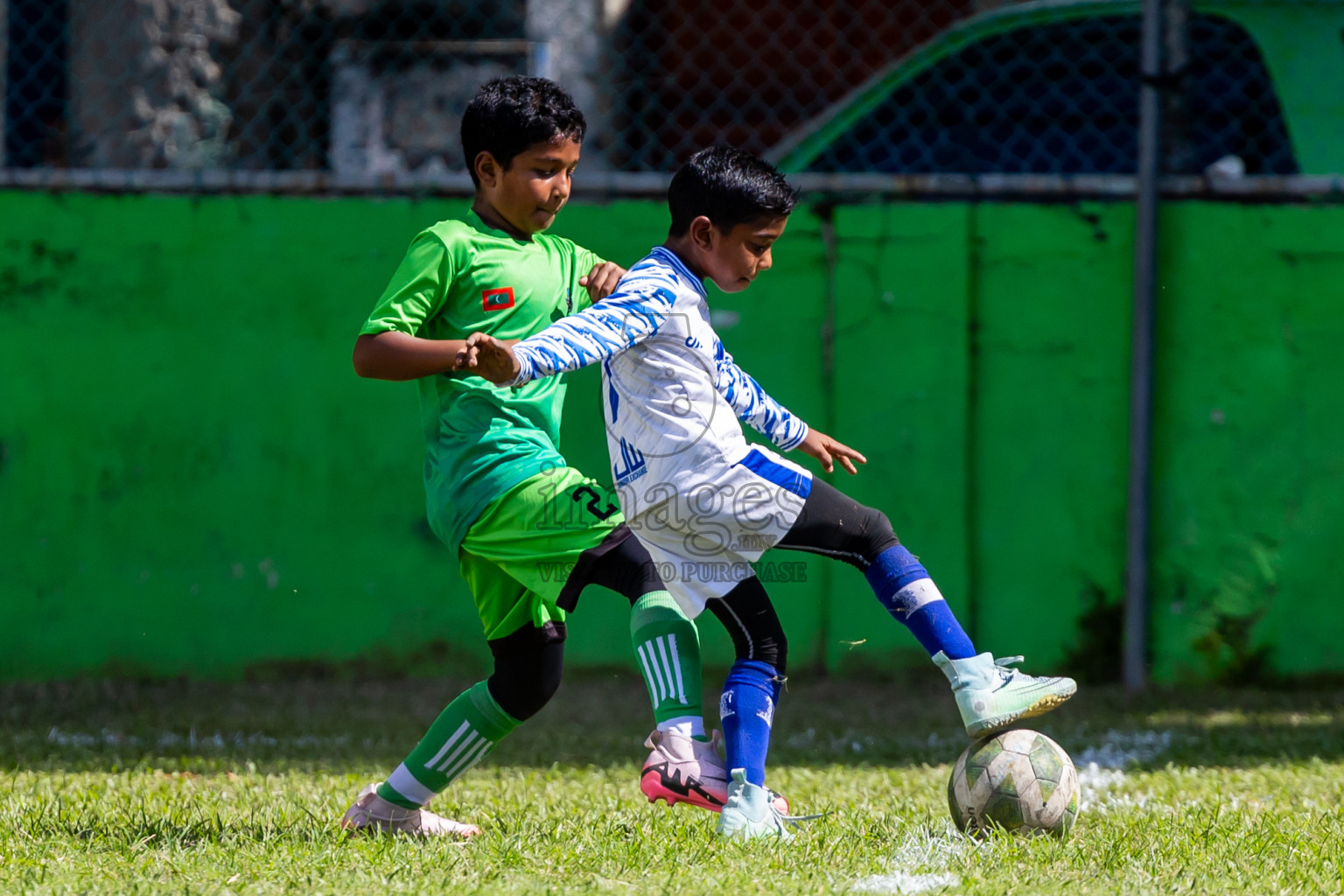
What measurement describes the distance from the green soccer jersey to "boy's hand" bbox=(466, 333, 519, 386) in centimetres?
33

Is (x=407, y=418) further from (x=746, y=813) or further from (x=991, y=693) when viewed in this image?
(x=991, y=693)

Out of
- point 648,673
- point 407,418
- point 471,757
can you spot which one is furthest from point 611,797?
point 407,418

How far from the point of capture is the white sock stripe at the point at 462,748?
10.5 feet

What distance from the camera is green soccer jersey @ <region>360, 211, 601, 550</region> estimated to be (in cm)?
304

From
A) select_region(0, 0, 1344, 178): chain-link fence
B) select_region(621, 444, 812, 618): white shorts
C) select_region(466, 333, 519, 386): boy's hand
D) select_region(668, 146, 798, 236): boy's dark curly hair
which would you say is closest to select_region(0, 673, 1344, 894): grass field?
select_region(621, 444, 812, 618): white shorts

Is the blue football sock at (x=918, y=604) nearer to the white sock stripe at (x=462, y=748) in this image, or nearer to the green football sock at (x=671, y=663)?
the green football sock at (x=671, y=663)

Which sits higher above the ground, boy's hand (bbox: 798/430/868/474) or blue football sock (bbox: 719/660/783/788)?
boy's hand (bbox: 798/430/868/474)

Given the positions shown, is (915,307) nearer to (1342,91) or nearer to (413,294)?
(1342,91)

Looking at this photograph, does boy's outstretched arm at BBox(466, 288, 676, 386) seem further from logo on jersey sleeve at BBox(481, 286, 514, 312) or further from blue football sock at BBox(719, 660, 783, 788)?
blue football sock at BBox(719, 660, 783, 788)

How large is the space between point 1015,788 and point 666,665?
0.79m

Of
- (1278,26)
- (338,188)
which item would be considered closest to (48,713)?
(338,188)

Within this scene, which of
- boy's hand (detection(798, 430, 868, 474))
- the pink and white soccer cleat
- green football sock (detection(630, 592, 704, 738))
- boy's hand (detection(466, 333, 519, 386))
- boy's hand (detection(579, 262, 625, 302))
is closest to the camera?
boy's hand (detection(466, 333, 519, 386))

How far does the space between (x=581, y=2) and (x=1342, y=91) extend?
5.27 meters

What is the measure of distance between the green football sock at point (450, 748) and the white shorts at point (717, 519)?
1.82 ft
